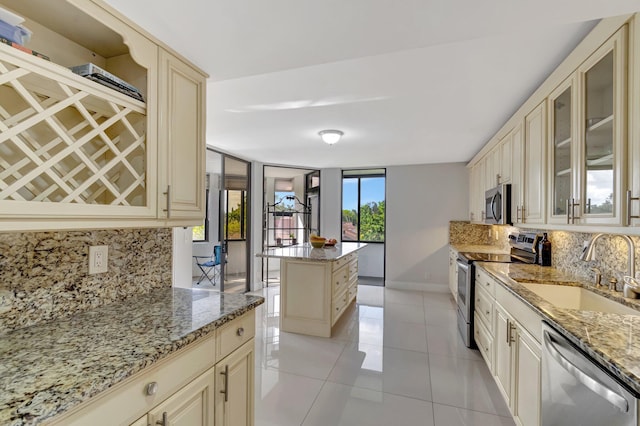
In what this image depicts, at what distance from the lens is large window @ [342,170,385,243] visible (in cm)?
624

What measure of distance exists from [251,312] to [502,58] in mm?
2244

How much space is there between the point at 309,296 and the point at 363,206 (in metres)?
3.29

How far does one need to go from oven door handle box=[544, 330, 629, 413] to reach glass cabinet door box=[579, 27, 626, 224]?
67 cm

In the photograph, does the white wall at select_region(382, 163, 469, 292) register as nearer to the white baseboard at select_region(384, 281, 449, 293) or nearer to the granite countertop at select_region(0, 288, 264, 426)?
the white baseboard at select_region(384, 281, 449, 293)

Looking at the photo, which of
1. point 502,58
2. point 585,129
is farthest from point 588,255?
point 502,58

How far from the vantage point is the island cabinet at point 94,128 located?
38.4 inches

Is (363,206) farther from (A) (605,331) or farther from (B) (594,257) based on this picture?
(A) (605,331)

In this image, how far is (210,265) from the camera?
17.7 feet

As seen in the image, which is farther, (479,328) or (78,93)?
(479,328)

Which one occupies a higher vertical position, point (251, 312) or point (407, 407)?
point (251, 312)

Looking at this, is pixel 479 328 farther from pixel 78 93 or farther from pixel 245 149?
pixel 245 149

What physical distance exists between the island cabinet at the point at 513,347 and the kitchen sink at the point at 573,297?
→ 0.91ft

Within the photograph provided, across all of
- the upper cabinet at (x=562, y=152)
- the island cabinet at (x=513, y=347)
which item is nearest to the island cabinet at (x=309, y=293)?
the island cabinet at (x=513, y=347)

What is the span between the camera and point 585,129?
1659mm
